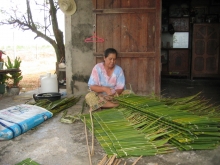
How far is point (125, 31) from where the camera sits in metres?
4.21

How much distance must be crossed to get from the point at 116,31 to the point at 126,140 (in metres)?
2.56

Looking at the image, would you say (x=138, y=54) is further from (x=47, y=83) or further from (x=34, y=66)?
(x=34, y=66)

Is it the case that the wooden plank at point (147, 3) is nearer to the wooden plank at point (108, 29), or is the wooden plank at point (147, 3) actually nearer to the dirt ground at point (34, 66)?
the wooden plank at point (108, 29)

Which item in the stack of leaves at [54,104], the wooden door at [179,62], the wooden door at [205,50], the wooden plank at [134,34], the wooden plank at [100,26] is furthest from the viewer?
the wooden door at [179,62]

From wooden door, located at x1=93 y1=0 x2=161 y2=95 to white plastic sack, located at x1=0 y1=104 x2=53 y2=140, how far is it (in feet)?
5.48

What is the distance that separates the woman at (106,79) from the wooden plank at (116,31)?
0.73 meters

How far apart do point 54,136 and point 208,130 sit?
1.57 m

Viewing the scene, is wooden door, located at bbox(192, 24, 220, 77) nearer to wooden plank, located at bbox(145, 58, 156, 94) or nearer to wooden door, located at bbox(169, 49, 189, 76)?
wooden door, located at bbox(169, 49, 189, 76)

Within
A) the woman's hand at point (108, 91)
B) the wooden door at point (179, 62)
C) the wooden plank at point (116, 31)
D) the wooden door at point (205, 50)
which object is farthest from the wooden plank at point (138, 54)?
the wooden door at point (179, 62)

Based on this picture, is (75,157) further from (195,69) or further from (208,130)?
(195,69)

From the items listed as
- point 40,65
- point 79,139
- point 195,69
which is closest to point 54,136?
point 79,139

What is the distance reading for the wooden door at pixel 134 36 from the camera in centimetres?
411

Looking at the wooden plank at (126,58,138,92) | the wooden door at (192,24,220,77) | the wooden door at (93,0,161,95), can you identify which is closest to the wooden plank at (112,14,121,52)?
the wooden door at (93,0,161,95)

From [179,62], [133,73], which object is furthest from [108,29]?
[179,62]
